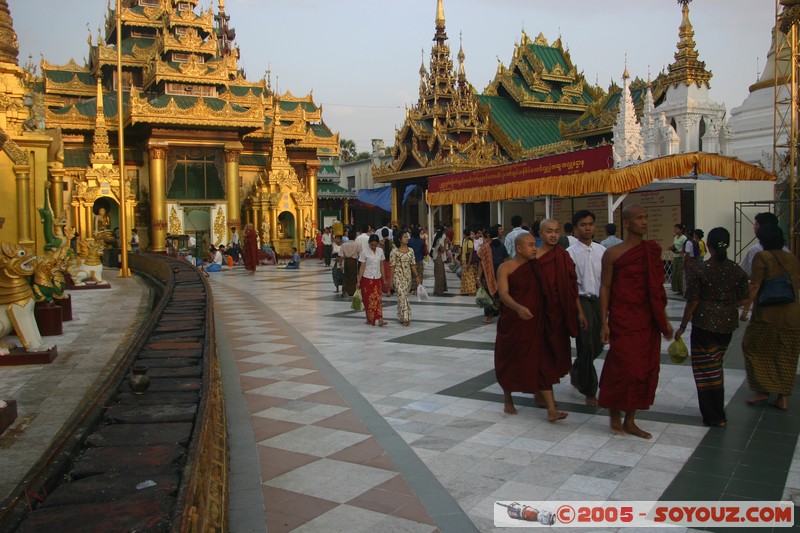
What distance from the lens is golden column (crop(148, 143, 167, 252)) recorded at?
2816cm

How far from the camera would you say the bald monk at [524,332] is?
5137mm

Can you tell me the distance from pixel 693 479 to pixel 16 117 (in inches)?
402

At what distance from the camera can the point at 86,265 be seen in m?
16.0

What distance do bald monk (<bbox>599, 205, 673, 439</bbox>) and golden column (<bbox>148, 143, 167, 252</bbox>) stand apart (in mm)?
25864

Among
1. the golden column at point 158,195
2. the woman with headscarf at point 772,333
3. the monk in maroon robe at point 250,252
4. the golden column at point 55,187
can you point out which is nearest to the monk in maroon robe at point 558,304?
the woman with headscarf at point 772,333

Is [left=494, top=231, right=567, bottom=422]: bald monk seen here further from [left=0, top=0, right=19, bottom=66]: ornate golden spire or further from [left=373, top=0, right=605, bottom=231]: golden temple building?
[left=373, top=0, right=605, bottom=231]: golden temple building

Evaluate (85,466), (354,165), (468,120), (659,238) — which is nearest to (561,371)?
(85,466)

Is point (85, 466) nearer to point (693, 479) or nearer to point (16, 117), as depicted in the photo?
point (693, 479)

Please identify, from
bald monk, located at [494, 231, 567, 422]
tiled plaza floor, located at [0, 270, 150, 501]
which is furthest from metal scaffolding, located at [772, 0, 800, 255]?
tiled plaza floor, located at [0, 270, 150, 501]

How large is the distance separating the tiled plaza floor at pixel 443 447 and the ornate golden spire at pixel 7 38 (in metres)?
5.96

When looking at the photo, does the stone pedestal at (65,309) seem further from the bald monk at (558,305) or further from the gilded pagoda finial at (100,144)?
the gilded pagoda finial at (100,144)

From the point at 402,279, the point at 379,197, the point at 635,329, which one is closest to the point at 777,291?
the point at 635,329

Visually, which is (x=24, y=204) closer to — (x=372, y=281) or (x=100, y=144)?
(x=372, y=281)

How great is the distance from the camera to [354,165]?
48.6 meters
